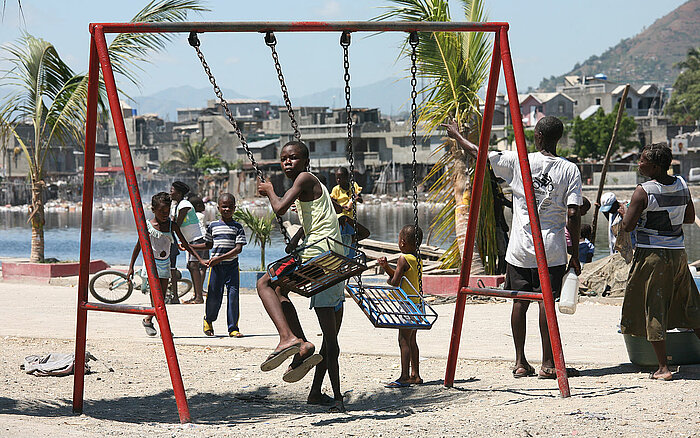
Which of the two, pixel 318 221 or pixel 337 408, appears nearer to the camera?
pixel 318 221

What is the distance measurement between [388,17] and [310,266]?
8.21 m

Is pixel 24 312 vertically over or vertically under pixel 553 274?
under

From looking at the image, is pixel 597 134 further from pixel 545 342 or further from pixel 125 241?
pixel 545 342

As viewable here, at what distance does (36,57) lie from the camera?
1678 cm

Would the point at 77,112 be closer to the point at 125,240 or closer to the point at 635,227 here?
the point at 635,227

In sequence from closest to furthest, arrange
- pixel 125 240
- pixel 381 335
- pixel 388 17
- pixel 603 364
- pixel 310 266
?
pixel 310 266 < pixel 603 364 < pixel 381 335 < pixel 388 17 < pixel 125 240

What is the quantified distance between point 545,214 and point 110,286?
8025mm

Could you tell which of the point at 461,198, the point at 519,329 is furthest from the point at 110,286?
the point at 519,329

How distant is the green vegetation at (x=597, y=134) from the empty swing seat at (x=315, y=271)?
7933 cm

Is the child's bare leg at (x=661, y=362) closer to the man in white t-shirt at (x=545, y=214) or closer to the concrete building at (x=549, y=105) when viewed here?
the man in white t-shirt at (x=545, y=214)

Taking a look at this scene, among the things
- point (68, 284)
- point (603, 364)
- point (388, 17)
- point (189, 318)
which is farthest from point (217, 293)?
point (68, 284)

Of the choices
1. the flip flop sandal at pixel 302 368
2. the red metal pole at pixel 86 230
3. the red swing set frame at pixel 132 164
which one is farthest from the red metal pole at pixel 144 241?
the flip flop sandal at pixel 302 368

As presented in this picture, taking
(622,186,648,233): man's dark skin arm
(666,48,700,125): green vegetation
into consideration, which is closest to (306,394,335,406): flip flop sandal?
(622,186,648,233): man's dark skin arm

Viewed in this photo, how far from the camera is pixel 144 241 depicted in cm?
612
